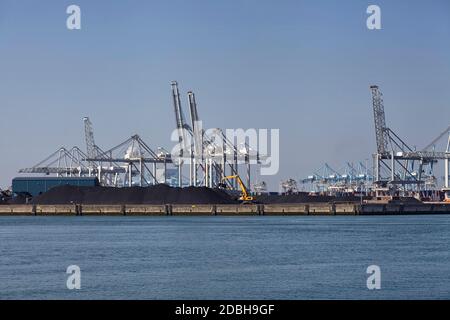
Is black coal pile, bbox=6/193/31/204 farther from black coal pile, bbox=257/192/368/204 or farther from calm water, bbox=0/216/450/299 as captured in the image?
calm water, bbox=0/216/450/299

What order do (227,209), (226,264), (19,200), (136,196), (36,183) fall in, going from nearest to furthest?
(226,264) < (227,209) < (136,196) < (19,200) < (36,183)

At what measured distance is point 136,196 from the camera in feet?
346

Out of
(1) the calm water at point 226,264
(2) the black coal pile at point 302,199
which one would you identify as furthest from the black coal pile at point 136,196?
(1) the calm water at point 226,264

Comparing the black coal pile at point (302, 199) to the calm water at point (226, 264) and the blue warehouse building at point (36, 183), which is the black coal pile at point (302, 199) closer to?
the blue warehouse building at point (36, 183)

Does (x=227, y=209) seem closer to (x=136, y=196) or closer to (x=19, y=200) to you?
(x=136, y=196)

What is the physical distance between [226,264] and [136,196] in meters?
69.5

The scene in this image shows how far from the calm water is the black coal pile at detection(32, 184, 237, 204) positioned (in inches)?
1769

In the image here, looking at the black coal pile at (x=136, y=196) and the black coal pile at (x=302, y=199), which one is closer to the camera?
the black coal pile at (x=136, y=196)

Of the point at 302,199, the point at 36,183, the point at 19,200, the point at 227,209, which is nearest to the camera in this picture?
the point at 227,209

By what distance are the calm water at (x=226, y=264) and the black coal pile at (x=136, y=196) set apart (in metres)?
44.9

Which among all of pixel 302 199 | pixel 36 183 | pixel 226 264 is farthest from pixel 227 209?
pixel 226 264

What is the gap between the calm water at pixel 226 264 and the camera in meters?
28.8

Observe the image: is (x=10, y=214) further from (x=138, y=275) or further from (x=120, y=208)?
(x=138, y=275)

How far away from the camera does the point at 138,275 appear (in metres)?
32.8
